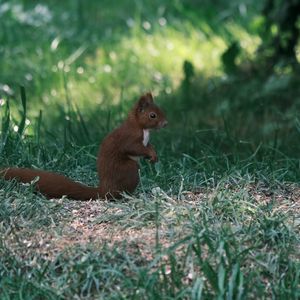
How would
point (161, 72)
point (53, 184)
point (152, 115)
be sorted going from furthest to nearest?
point (161, 72), point (152, 115), point (53, 184)

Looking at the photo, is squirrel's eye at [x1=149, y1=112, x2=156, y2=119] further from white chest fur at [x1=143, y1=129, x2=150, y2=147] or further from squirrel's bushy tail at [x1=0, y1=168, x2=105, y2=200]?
squirrel's bushy tail at [x1=0, y1=168, x2=105, y2=200]

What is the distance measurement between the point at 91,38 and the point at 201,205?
5186 millimetres

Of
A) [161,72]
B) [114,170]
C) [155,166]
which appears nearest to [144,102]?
[114,170]

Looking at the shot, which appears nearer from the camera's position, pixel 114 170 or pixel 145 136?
pixel 114 170

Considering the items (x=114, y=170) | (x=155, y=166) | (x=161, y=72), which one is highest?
(x=161, y=72)

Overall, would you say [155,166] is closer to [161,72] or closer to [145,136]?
[145,136]

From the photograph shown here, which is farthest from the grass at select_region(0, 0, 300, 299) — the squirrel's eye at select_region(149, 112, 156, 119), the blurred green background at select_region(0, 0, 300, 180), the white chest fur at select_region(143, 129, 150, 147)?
the squirrel's eye at select_region(149, 112, 156, 119)

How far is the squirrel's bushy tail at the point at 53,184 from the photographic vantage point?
5.05 meters

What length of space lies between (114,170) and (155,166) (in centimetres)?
56

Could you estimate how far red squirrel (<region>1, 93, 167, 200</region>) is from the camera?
5.08 m

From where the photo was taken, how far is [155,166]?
5633mm

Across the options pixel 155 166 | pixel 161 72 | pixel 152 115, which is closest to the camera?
pixel 152 115

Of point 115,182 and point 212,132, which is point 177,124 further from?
point 115,182

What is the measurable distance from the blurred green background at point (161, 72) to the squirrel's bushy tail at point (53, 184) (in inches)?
19.8
